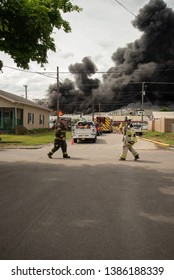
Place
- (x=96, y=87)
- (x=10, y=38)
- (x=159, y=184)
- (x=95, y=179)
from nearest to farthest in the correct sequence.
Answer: (x=159, y=184), (x=95, y=179), (x=10, y=38), (x=96, y=87)

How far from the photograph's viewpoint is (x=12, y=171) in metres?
9.91

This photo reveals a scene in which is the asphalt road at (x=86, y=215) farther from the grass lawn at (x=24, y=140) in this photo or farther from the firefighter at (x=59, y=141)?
the grass lawn at (x=24, y=140)

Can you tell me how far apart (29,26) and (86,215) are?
697 cm

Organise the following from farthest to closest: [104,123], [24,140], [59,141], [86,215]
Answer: [104,123] → [24,140] → [59,141] → [86,215]

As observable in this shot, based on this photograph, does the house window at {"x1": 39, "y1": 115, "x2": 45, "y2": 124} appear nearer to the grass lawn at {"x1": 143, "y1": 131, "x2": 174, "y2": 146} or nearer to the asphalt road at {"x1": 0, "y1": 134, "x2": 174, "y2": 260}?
the grass lawn at {"x1": 143, "y1": 131, "x2": 174, "y2": 146}

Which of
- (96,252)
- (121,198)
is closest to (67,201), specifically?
(121,198)

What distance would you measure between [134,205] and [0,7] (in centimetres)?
742

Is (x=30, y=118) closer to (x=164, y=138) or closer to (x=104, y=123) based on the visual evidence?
(x=104, y=123)

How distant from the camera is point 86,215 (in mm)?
5250

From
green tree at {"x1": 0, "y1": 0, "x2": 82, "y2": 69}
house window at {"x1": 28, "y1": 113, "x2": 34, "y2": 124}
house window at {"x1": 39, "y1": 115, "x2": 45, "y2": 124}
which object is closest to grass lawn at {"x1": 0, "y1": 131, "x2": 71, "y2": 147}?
green tree at {"x1": 0, "y1": 0, "x2": 82, "y2": 69}

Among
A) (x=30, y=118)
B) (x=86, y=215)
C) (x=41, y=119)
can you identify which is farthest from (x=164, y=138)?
(x=86, y=215)

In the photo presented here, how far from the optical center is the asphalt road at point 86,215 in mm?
3764

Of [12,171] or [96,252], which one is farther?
[12,171]
